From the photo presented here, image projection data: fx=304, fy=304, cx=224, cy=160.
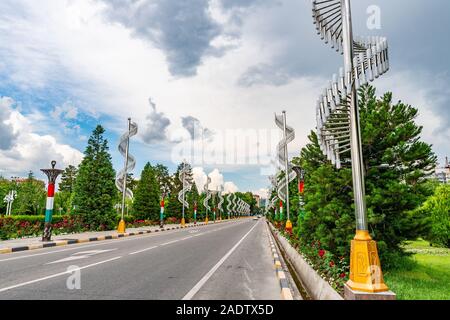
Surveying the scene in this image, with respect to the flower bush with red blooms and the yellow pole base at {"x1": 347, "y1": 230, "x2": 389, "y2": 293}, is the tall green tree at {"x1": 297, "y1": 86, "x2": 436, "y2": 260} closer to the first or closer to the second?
the flower bush with red blooms

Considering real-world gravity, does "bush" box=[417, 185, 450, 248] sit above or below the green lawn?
above

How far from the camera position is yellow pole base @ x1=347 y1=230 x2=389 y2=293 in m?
4.60

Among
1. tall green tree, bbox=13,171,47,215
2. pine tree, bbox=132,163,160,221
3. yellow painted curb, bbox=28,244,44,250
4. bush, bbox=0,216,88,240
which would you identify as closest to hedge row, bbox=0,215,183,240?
bush, bbox=0,216,88,240

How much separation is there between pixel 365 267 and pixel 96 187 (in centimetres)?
2964

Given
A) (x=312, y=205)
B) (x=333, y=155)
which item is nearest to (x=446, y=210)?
(x=312, y=205)

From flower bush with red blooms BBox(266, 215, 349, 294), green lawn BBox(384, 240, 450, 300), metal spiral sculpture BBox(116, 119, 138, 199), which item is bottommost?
green lawn BBox(384, 240, 450, 300)

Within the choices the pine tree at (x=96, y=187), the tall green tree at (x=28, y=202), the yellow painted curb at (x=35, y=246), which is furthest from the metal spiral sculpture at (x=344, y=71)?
the tall green tree at (x=28, y=202)

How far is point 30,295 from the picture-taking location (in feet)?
18.7

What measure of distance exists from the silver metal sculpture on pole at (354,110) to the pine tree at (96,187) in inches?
1050

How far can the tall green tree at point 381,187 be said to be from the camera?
363 inches

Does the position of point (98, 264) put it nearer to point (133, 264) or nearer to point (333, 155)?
point (133, 264)

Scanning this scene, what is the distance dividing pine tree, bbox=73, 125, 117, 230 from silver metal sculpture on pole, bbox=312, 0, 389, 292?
87.5 feet
